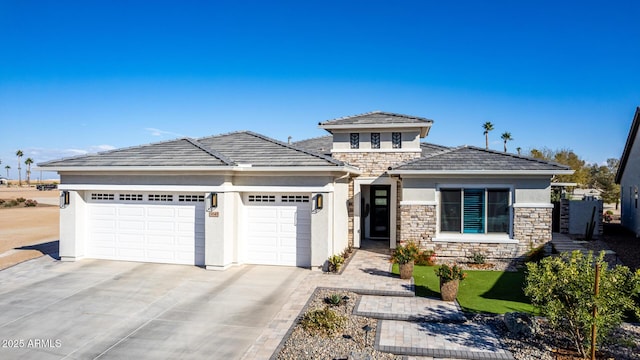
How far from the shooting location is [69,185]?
13914 millimetres

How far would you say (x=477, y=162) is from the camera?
1425cm

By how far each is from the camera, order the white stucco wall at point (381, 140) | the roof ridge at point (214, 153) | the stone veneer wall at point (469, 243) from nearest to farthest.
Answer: the roof ridge at point (214, 153) → the stone veneer wall at point (469, 243) → the white stucco wall at point (381, 140)

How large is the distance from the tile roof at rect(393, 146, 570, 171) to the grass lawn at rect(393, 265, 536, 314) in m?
3.71

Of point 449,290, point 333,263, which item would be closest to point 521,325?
point 449,290

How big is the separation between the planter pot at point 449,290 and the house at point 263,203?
13.2ft

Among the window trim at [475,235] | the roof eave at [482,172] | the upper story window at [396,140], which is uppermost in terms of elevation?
the upper story window at [396,140]

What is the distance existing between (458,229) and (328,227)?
5392mm

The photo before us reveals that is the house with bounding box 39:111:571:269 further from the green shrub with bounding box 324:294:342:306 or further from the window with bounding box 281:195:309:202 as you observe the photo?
the green shrub with bounding box 324:294:342:306

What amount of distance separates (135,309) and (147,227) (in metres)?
4.98

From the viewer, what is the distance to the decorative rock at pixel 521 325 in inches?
301

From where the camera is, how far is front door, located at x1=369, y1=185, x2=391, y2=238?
1798 centimetres

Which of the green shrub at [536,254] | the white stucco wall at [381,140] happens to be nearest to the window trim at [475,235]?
the green shrub at [536,254]

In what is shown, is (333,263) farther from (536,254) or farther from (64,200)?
(64,200)

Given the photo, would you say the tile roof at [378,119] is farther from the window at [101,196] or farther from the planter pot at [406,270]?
the window at [101,196]
